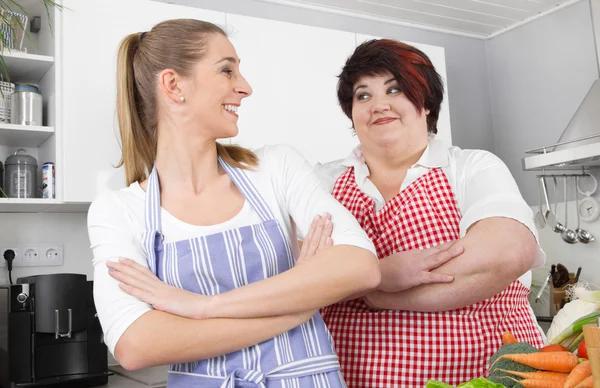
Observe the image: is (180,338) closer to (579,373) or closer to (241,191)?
(241,191)

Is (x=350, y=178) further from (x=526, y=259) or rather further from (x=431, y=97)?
(x=526, y=259)

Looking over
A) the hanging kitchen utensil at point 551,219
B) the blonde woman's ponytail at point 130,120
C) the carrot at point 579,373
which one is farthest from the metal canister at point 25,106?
the hanging kitchen utensil at point 551,219

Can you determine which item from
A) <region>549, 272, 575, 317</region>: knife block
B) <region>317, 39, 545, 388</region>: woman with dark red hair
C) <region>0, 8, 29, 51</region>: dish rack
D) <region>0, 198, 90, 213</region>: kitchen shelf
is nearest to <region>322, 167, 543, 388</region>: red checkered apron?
<region>317, 39, 545, 388</region>: woman with dark red hair

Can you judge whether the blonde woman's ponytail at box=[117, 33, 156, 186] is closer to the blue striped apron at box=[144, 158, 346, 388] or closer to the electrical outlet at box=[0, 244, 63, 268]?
the blue striped apron at box=[144, 158, 346, 388]

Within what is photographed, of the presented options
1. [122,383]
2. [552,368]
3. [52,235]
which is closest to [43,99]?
[52,235]

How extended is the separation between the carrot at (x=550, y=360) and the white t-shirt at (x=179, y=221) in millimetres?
295

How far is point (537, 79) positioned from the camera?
3.53 m

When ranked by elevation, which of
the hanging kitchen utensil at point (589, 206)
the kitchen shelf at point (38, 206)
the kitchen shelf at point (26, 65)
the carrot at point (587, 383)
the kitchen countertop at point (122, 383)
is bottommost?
the kitchen countertop at point (122, 383)

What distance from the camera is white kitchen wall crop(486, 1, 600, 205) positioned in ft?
10.8

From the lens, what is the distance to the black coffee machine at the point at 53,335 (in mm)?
2084

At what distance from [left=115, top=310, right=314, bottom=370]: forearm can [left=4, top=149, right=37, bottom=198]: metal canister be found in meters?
1.57

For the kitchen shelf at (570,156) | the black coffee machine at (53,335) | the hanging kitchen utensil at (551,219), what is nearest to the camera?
the black coffee machine at (53,335)

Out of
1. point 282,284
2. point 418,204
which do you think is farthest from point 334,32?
point 282,284

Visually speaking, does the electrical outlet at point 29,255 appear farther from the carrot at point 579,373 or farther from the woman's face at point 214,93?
the carrot at point 579,373
